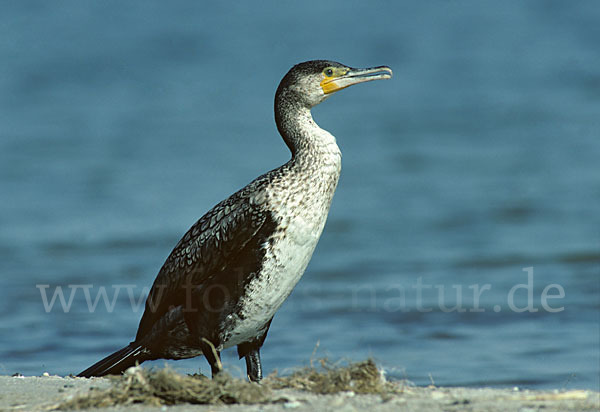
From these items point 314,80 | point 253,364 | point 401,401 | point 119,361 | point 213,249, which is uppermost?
point 314,80

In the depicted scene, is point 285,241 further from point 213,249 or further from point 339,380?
point 339,380

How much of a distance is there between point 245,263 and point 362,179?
31.8ft

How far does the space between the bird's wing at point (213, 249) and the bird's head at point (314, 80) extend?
76cm

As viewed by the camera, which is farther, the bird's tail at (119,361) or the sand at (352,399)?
the bird's tail at (119,361)

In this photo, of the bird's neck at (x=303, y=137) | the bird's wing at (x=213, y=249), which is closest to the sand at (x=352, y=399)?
the bird's wing at (x=213, y=249)

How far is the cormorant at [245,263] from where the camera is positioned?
Result: 5344 millimetres

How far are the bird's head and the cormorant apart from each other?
0.30ft

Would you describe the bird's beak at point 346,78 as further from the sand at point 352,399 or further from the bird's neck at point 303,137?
the sand at point 352,399

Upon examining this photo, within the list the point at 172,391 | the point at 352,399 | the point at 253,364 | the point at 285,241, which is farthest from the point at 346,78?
the point at 172,391

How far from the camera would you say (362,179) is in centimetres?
1496

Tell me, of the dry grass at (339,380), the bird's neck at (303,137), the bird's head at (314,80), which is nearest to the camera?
the dry grass at (339,380)

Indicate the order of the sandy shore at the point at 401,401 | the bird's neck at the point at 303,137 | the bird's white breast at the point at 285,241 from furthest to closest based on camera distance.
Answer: the bird's neck at the point at 303,137 → the bird's white breast at the point at 285,241 → the sandy shore at the point at 401,401

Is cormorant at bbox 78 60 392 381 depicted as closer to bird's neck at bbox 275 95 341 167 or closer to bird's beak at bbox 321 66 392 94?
bird's neck at bbox 275 95 341 167

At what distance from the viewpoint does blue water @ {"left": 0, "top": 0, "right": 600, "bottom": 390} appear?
785 centimetres
